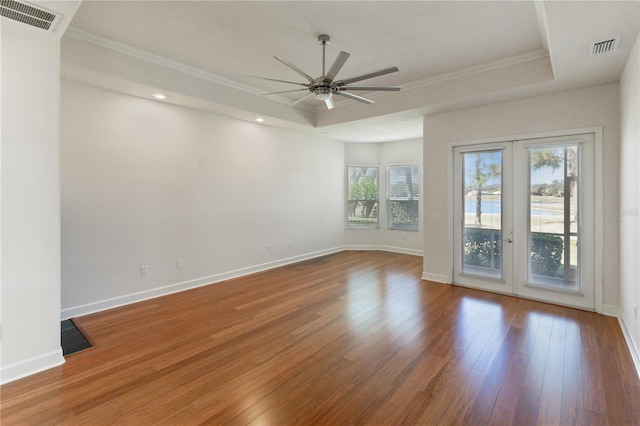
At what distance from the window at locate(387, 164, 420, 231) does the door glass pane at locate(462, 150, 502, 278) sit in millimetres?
2823

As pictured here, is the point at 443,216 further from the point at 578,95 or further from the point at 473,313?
the point at 578,95

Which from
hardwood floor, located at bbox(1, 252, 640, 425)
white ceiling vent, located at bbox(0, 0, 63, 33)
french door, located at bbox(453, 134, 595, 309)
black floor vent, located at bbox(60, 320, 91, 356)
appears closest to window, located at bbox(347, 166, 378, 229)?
french door, located at bbox(453, 134, 595, 309)

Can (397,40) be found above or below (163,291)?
above

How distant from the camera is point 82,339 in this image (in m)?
3.10

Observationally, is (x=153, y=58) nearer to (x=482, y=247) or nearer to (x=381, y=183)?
(x=482, y=247)

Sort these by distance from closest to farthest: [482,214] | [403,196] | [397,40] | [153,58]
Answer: [397,40]
[153,58]
[482,214]
[403,196]

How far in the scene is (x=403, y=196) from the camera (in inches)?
317

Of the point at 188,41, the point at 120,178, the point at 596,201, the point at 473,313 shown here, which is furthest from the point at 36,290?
the point at 596,201

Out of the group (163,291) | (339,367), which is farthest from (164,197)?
(339,367)

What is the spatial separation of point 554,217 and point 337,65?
11.7ft

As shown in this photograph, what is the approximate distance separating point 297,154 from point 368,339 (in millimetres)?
4581

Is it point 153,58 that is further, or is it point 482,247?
point 482,247

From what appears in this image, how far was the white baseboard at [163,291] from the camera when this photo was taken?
3717 mm

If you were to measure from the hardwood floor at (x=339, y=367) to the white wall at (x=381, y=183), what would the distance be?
3.79 meters
